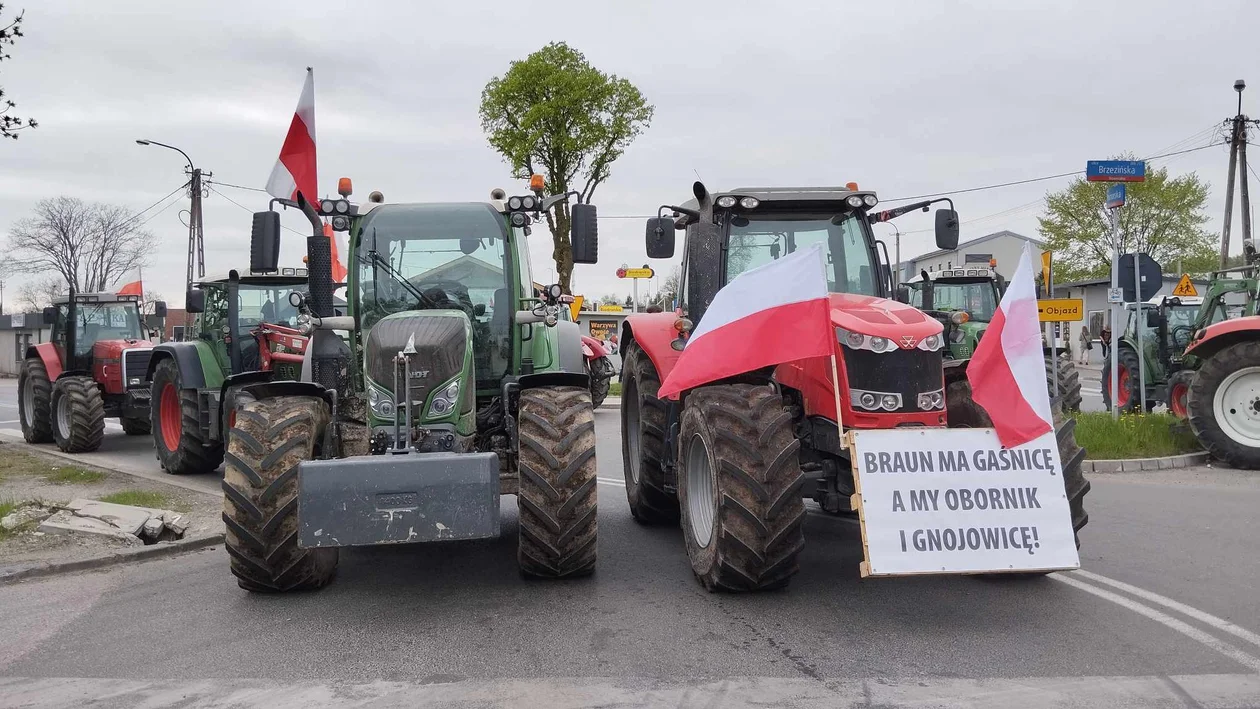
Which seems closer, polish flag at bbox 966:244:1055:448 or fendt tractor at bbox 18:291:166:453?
polish flag at bbox 966:244:1055:448

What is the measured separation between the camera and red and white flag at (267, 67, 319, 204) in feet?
27.8

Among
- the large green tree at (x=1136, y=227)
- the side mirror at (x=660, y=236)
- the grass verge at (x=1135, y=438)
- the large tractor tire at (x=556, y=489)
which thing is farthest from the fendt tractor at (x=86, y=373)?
the large green tree at (x=1136, y=227)

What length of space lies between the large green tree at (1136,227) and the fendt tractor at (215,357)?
44489mm

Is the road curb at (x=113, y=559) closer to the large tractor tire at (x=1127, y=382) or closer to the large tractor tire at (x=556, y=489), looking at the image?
the large tractor tire at (x=556, y=489)

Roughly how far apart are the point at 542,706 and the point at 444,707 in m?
0.43

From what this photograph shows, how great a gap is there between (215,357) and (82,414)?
3510 mm

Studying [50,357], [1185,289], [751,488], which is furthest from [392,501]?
[1185,289]

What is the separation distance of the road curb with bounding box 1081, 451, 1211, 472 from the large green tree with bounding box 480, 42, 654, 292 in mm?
21985

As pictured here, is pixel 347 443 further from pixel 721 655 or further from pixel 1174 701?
pixel 1174 701

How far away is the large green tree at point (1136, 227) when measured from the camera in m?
49.3

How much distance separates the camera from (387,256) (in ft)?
24.5

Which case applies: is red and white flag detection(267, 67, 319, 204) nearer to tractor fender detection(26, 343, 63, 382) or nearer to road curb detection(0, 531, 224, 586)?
road curb detection(0, 531, 224, 586)

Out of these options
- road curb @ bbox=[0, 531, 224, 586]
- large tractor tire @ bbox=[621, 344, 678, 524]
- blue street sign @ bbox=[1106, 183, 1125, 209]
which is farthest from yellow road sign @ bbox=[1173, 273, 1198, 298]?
road curb @ bbox=[0, 531, 224, 586]

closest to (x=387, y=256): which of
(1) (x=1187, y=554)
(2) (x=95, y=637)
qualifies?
(2) (x=95, y=637)
